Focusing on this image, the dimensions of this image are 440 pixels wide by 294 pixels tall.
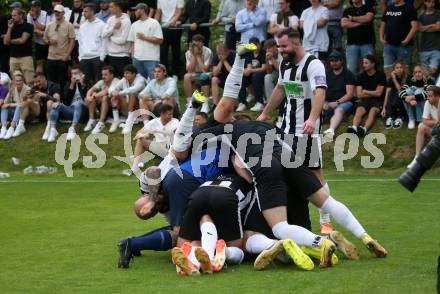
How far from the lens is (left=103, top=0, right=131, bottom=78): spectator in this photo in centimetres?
2116

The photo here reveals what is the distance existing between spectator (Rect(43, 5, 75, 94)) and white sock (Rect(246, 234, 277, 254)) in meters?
13.7

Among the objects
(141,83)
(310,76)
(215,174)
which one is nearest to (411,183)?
(215,174)

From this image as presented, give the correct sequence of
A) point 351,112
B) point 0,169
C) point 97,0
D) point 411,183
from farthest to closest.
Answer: point 97,0 → point 0,169 → point 351,112 → point 411,183

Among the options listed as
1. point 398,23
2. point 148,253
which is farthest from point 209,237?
point 398,23

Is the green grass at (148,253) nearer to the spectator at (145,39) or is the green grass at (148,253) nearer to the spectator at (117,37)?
the spectator at (145,39)

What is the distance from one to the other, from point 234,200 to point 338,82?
10181 millimetres

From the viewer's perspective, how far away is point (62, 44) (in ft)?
72.5

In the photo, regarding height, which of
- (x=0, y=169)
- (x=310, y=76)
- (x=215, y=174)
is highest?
(x=310, y=76)

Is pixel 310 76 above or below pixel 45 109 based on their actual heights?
above

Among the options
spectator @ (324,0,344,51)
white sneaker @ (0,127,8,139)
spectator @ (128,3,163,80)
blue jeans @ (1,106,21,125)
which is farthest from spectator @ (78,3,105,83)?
spectator @ (324,0,344,51)

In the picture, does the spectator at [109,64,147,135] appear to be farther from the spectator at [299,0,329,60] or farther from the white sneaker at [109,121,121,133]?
the spectator at [299,0,329,60]

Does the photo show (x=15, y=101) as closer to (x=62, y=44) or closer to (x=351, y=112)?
(x=62, y=44)

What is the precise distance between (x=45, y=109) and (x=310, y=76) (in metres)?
12.4

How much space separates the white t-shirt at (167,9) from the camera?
22.0m
